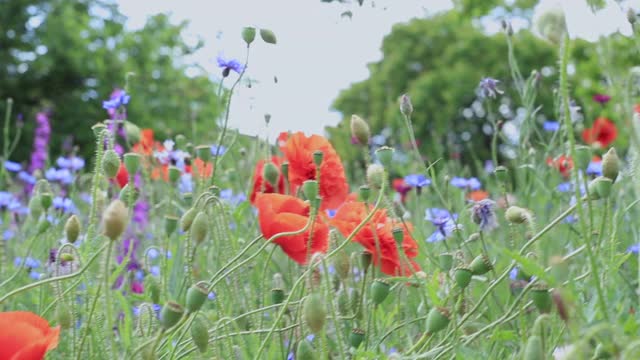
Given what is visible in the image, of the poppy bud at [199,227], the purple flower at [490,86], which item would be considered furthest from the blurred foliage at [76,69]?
the poppy bud at [199,227]

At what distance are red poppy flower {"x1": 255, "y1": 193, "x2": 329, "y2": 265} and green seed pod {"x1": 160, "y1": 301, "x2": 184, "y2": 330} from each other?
0.29m

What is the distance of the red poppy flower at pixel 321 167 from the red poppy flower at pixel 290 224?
0.43ft

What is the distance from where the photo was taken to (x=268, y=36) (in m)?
1.16

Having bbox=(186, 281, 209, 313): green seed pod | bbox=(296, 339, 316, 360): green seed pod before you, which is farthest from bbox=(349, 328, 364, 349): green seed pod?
bbox=(186, 281, 209, 313): green seed pod

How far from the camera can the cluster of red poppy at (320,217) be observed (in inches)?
36.8

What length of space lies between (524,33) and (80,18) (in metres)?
5.58

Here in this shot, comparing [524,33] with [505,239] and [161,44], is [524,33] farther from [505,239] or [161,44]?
[505,239]

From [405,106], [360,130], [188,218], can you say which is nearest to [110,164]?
[188,218]

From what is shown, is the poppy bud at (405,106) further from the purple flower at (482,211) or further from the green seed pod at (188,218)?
the green seed pod at (188,218)

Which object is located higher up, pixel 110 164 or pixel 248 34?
pixel 248 34

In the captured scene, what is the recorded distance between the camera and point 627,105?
1.78 feet

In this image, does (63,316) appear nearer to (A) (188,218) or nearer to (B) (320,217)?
(A) (188,218)

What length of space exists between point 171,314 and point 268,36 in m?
0.62

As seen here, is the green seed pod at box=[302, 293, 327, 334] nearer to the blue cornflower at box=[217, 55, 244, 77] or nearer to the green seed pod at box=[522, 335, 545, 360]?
the green seed pod at box=[522, 335, 545, 360]
